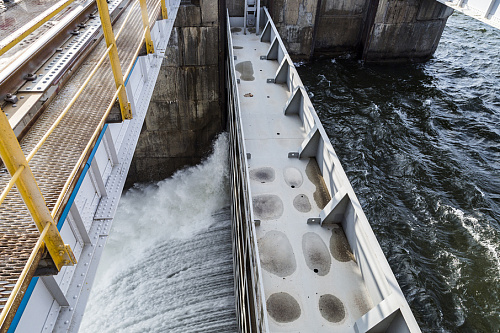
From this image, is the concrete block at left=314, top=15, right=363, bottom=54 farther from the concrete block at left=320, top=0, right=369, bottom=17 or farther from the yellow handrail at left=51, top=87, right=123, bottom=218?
the yellow handrail at left=51, top=87, right=123, bottom=218

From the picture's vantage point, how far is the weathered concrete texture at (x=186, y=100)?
11023 millimetres

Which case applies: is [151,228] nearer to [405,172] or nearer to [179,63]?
[179,63]

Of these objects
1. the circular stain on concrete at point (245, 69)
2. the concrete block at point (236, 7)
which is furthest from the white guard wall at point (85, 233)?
the concrete block at point (236, 7)

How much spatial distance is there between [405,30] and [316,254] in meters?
13.9

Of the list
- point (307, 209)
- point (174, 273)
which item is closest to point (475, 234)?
point (307, 209)

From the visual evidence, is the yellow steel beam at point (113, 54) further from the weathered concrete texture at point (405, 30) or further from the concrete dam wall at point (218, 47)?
the weathered concrete texture at point (405, 30)

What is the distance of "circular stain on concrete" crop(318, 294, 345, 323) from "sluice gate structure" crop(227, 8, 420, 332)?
0.01 m

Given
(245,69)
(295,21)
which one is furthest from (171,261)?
(295,21)

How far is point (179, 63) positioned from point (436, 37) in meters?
11.9

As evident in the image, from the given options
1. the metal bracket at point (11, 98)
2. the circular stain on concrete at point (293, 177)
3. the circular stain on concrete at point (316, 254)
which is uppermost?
the metal bracket at point (11, 98)

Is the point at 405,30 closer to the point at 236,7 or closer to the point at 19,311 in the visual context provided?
the point at 236,7

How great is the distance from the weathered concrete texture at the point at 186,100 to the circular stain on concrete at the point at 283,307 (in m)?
9.11

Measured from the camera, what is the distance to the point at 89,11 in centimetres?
564

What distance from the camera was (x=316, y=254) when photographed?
4723mm
